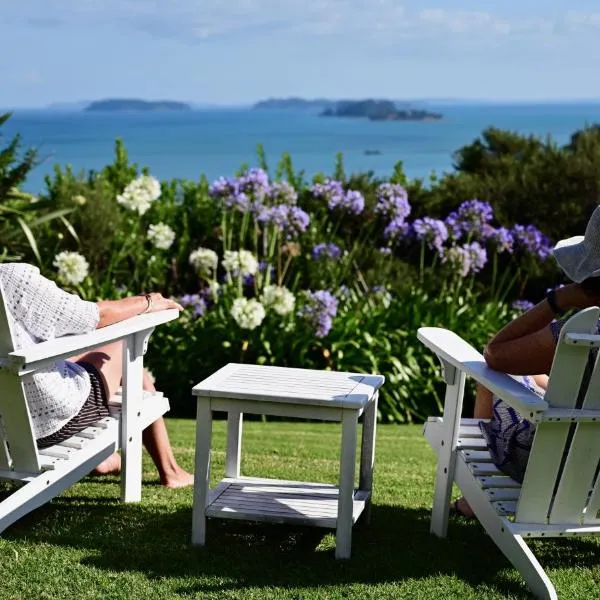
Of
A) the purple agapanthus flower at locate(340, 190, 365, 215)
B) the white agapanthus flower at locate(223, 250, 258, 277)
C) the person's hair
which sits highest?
the person's hair

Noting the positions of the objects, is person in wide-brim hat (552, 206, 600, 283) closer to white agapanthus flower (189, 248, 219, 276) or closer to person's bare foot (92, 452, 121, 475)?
person's bare foot (92, 452, 121, 475)

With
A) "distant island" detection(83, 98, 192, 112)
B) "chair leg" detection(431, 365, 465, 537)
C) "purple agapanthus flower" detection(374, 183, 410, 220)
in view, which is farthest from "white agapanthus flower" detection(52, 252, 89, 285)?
"distant island" detection(83, 98, 192, 112)

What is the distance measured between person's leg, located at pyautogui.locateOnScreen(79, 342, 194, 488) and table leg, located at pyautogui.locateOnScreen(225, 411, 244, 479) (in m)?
0.36

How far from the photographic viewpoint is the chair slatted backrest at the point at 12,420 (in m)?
3.09

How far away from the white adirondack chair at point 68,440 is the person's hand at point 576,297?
4.62 feet

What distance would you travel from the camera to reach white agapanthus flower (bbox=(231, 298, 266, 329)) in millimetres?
6086

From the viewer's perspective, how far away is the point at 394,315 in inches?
260

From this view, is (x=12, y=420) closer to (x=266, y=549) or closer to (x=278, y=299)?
(x=266, y=549)

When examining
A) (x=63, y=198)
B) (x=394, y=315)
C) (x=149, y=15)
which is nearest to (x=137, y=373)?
(x=394, y=315)

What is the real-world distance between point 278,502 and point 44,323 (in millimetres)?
962

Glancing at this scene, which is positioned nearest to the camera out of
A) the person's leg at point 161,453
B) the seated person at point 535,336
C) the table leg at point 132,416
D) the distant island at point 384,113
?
the seated person at point 535,336

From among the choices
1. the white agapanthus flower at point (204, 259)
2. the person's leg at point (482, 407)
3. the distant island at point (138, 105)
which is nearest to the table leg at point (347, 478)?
the person's leg at point (482, 407)

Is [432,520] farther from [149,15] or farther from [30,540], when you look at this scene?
[149,15]

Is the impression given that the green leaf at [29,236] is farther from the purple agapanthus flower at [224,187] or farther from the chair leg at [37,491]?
the chair leg at [37,491]
